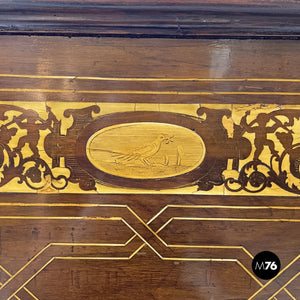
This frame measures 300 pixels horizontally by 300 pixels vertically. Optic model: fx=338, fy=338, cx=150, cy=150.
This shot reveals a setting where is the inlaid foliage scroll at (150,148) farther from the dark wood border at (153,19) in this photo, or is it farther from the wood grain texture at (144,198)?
the dark wood border at (153,19)

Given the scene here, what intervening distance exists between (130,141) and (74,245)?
0.40 metres

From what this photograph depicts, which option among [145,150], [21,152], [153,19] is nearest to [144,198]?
[145,150]

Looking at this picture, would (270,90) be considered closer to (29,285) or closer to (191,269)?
(191,269)

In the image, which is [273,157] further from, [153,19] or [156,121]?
[153,19]

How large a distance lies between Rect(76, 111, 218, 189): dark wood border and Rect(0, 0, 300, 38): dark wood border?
0.87 ft

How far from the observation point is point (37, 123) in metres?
1.12

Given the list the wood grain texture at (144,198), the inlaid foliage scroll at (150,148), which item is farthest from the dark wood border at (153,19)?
the inlaid foliage scroll at (150,148)

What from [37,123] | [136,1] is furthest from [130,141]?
[136,1]

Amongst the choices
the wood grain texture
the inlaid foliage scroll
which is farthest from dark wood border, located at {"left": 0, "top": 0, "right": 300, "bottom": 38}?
the inlaid foliage scroll

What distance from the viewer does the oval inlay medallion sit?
3.69 feet

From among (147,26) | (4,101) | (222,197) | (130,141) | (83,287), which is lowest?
(83,287)

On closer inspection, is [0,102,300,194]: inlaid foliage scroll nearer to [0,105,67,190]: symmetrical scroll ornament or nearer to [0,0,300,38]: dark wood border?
[0,105,67,190]: symmetrical scroll ornament

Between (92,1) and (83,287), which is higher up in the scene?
(92,1)

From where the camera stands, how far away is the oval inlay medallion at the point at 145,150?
3.69 ft
